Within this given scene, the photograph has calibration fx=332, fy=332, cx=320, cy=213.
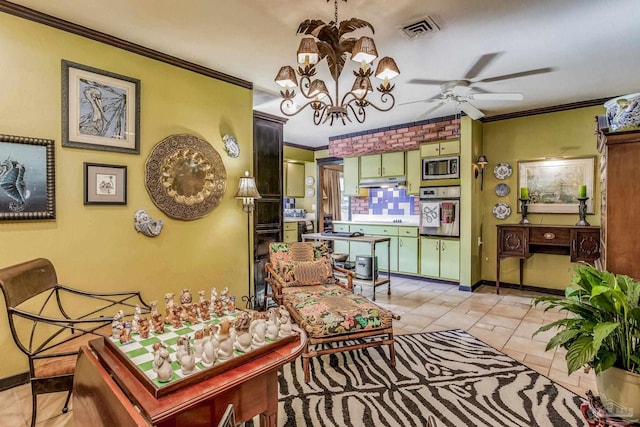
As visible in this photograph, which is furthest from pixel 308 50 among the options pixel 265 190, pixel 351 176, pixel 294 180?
pixel 294 180

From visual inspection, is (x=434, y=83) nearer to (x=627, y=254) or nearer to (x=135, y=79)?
(x=627, y=254)

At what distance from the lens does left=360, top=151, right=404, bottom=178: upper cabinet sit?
6004 mm

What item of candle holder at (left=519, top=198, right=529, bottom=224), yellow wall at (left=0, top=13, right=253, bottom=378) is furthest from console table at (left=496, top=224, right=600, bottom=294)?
yellow wall at (left=0, top=13, right=253, bottom=378)

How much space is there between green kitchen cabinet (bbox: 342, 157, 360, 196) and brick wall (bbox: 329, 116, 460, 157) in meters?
0.13

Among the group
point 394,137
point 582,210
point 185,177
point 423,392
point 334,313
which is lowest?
point 423,392

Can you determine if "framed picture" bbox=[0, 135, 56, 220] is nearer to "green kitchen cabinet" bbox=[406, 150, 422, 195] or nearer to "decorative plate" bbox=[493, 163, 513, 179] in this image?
"green kitchen cabinet" bbox=[406, 150, 422, 195]

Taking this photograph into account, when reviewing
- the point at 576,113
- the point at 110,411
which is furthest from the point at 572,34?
the point at 110,411

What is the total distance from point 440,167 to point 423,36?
291cm

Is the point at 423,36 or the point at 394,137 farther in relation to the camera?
the point at 394,137

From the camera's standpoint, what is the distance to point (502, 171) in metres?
5.22

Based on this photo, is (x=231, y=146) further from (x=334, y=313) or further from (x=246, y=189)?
(x=334, y=313)

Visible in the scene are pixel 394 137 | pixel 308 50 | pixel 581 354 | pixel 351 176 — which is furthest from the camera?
pixel 351 176

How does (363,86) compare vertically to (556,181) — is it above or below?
above

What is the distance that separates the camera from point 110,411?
123cm
